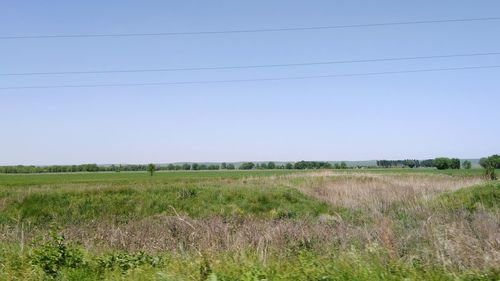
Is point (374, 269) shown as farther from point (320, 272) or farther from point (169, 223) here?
point (169, 223)

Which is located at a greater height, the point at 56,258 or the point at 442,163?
the point at 442,163

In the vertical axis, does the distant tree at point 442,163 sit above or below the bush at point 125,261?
above

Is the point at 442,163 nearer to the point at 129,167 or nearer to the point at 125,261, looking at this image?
the point at 129,167

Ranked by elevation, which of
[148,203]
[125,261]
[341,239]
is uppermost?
[125,261]

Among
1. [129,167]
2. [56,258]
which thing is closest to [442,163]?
[129,167]

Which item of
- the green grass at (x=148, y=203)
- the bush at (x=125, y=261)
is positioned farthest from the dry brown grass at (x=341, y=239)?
the green grass at (x=148, y=203)

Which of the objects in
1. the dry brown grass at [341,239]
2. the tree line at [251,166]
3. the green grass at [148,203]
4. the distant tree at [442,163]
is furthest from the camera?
the distant tree at [442,163]

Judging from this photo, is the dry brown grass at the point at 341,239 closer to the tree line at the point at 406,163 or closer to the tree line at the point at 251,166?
the tree line at the point at 251,166

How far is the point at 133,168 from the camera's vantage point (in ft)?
413

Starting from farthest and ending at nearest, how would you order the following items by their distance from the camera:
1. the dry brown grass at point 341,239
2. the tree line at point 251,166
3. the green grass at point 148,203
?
the tree line at point 251,166, the green grass at point 148,203, the dry brown grass at point 341,239

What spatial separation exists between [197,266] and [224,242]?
139 inches

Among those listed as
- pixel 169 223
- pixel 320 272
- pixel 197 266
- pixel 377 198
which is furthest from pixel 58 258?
pixel 377 198

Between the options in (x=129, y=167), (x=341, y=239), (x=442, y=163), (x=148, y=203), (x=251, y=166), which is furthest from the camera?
(x=251, y=166)

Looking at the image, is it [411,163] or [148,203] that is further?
[411,163]
